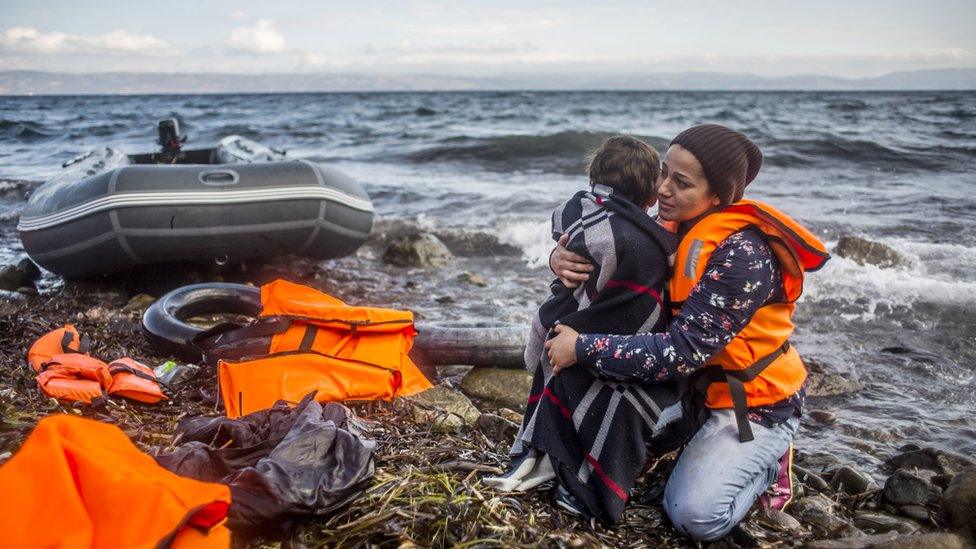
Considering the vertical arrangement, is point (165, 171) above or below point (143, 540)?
above

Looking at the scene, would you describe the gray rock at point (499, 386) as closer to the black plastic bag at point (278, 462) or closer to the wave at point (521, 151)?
the black plastic bag at point (278, 462)

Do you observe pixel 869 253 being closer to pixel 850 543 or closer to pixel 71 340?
pixel 850 543

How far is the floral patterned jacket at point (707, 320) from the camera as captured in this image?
2.85 metres

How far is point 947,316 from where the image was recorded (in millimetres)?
6684

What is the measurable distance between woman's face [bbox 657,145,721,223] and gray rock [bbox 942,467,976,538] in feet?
5.08

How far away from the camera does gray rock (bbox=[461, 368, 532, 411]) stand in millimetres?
4824

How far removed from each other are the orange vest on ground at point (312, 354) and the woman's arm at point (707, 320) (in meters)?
1.86

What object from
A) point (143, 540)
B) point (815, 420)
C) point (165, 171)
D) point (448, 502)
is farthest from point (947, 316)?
point (165, 171)

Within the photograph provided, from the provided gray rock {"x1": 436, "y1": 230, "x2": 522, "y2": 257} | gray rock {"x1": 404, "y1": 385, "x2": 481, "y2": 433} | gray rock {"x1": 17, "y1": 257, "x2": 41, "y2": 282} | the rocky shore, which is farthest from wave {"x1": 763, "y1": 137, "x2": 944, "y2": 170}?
gray rock {"x1": 17, "y1": 257, "x2": 41, "y2": 282}

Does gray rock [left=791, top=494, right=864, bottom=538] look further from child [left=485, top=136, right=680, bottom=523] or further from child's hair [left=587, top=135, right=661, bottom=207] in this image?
child's hair [left=587, top=135, right=661, bottom=207]

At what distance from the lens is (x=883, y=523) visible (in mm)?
3402

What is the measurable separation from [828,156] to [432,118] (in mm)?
20021

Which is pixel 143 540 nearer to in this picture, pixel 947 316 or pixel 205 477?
pixel 205 477

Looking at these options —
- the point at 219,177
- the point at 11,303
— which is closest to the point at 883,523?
the point at 219,177
